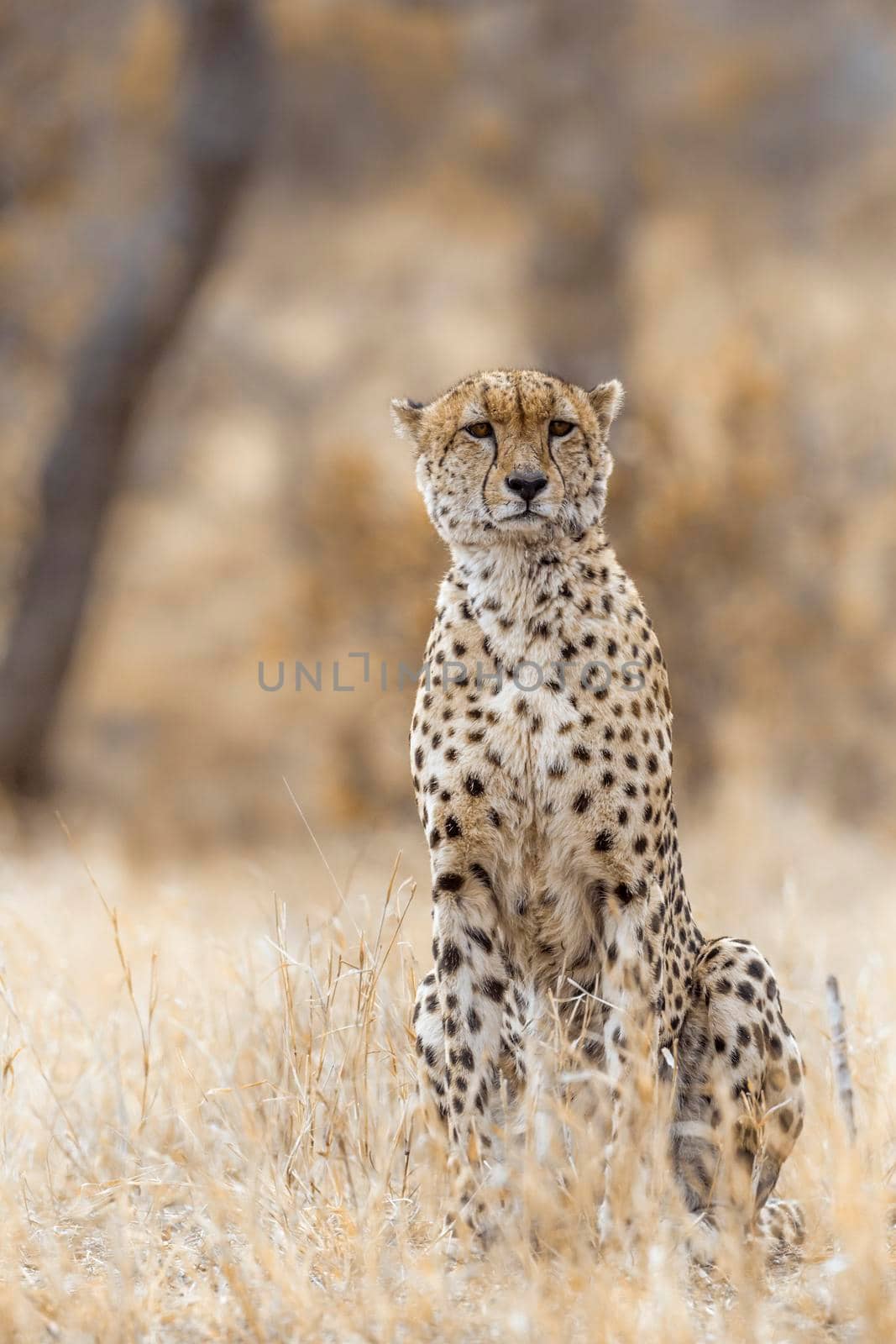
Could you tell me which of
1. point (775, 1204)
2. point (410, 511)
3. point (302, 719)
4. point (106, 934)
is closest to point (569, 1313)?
point (775, 1204)

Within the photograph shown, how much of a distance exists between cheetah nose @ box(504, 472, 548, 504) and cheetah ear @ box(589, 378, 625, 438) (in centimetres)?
28

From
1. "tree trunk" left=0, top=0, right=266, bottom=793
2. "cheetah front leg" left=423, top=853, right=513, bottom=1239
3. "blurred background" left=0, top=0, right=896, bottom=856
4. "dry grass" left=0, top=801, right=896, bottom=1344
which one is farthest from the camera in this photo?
"tree trunk" left=0, top=0, right=266, bottom=793

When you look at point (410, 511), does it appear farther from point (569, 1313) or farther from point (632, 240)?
point (569, 1313)

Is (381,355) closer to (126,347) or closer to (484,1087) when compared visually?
(126,347)

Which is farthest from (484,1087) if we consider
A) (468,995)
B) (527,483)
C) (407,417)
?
(407,417)

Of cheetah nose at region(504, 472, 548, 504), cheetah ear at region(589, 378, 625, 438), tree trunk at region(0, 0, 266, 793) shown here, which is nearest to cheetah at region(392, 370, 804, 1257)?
cheetah nose at region(504, 472, 548, 504)

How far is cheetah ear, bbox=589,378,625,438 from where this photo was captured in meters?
2.78

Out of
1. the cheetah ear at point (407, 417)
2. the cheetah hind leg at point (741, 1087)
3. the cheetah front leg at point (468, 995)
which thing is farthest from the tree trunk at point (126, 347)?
the cheetah hind leg at point (741, 1087)

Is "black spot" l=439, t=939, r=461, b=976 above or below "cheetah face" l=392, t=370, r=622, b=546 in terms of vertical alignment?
below

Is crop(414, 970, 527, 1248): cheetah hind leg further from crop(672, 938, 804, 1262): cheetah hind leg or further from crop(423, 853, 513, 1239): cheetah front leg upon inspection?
crop(672, 938, 804, 1262): cheetah hind leg

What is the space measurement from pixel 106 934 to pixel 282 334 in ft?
32.7

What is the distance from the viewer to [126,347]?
316 inches

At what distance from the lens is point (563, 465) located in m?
2.62

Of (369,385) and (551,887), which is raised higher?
(369,385)
